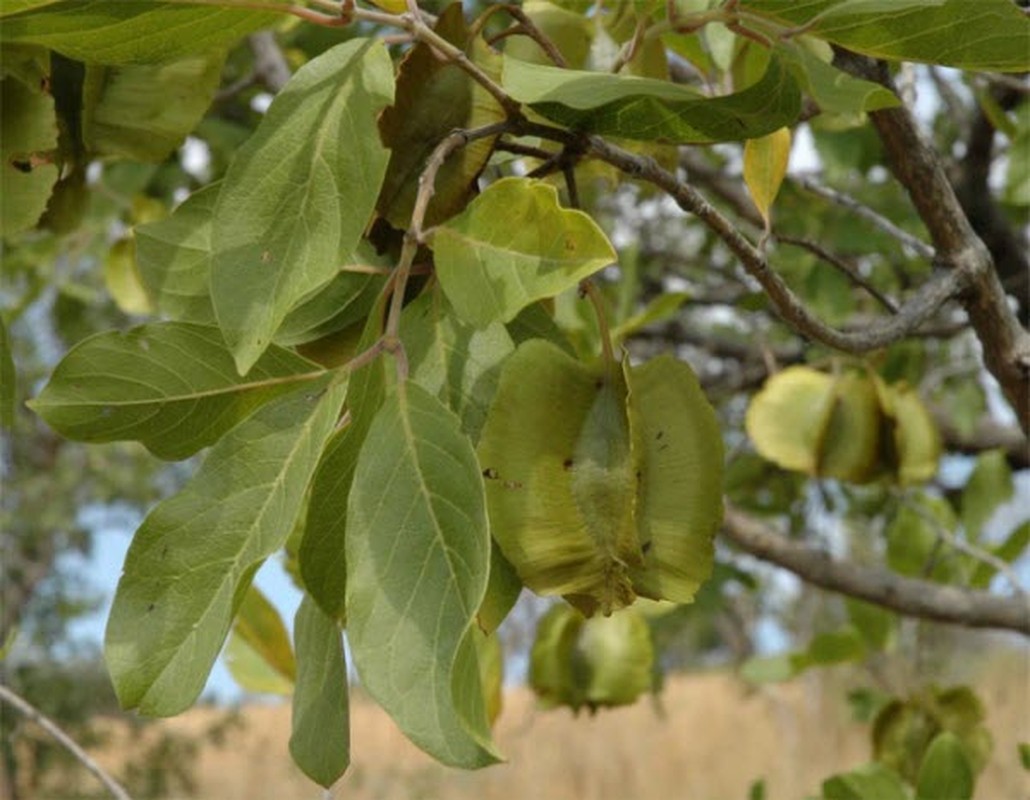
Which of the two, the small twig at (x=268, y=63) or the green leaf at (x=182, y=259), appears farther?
the small twig at (x=268, y=63)

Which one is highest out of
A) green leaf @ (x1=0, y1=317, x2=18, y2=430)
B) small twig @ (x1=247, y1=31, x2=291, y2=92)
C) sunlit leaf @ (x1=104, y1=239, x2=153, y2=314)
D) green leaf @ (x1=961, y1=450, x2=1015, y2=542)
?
green leaf @ (x1=0, y1=317, x2=18, y2=430)

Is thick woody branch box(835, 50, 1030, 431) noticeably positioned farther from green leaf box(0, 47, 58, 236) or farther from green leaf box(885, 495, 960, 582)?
green leaf box(885, 495, 960, 582)

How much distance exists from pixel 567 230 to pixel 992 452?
1.51 meters

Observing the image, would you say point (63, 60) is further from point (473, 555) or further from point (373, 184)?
point (473, 555)

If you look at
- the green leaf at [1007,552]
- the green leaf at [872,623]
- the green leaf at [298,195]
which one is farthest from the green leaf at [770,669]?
the green leaf at [298,195]

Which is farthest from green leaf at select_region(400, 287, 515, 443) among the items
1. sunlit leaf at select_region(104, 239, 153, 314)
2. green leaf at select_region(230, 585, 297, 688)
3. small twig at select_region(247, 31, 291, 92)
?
sunlit leaf at select_region(104, 239, 153, 314)

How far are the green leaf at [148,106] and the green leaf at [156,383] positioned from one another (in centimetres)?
19

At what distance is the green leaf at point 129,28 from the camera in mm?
608

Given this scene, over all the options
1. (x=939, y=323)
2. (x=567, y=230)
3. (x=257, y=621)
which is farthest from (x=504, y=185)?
(x=939, y=323)

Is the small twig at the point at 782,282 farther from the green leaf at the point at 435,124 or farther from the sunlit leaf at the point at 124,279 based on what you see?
the sunlit leaf at the point at 124,279

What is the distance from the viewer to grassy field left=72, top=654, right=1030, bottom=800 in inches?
318

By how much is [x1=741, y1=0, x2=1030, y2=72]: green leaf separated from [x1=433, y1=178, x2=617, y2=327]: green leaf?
157 millimetres

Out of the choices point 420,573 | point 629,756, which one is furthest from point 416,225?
point 629,756

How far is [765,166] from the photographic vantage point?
0.82 metres
